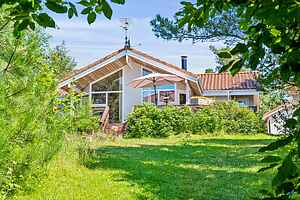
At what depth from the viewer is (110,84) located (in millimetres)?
23828

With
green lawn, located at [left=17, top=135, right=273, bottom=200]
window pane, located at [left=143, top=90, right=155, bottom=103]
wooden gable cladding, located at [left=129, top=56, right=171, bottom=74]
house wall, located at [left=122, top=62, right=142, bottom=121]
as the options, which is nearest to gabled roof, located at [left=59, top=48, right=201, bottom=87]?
wooden gable cladding, located at [left=129, top=56, right=171, bottom=74]

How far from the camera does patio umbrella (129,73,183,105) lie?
2095 cm

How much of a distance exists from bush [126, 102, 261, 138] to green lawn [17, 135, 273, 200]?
7647mm

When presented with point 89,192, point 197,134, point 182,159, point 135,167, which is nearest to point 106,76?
point 197,134

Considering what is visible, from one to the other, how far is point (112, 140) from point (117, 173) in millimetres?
7837

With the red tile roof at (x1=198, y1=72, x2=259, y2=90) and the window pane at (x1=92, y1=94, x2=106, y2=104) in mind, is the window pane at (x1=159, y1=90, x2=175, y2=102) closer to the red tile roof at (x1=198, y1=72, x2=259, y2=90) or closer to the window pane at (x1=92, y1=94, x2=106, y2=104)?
the window pane at (x1=92, y1=94, x2=106, y2=104)

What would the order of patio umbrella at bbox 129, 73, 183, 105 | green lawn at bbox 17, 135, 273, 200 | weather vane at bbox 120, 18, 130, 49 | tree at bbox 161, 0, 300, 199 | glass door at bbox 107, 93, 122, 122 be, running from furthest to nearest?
glass door at bbox 107, 93, 122, 122 < weather vane at bbox 120, 18, 130, 49 < patio umbrella at bbox 129, 73, 183, 105 < green lawn at bbox 17, 135, 273, 200 < tree at bbox 161, 0, 300, 199

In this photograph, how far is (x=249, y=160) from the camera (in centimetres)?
1010

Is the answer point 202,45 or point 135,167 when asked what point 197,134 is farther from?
point 135,167

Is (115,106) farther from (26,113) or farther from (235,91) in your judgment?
(26,113)

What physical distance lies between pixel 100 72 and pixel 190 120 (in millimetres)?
6556

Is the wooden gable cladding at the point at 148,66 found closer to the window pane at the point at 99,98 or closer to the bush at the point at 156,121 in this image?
the window pane at the point at 99,98

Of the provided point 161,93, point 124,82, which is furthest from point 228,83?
point 124,82

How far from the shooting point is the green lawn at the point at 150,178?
19.9ft
